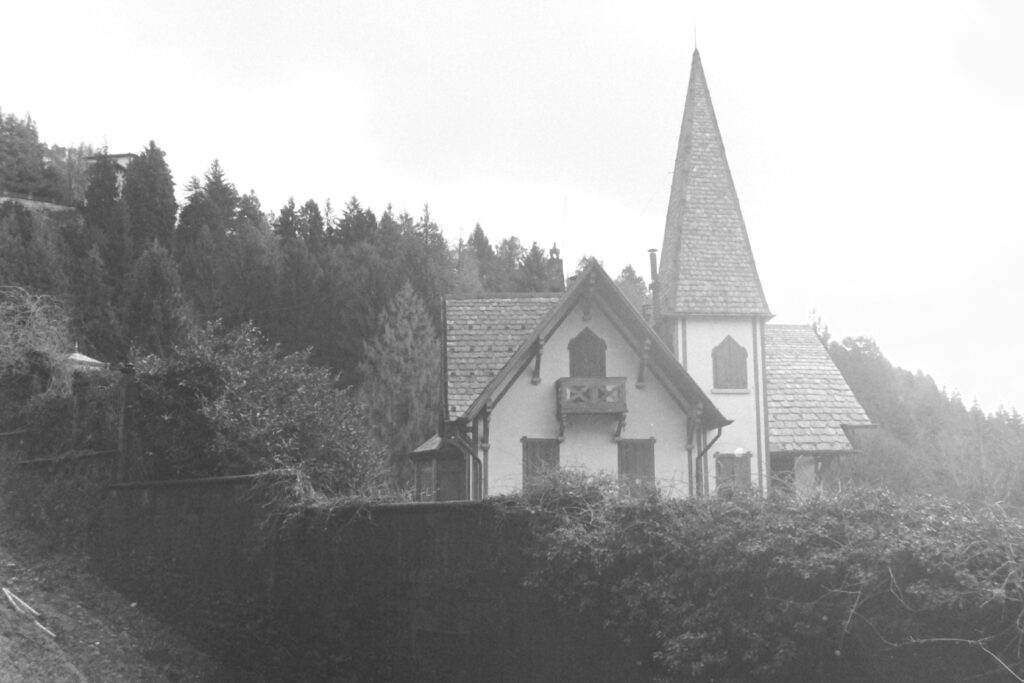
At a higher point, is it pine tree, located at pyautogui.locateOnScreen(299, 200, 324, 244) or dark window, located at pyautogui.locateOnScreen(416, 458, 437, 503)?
pine tree, located at pyautogui.locateOnScreen(299, 200, 324, 244)

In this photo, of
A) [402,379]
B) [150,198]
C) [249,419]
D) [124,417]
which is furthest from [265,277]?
[249,419]

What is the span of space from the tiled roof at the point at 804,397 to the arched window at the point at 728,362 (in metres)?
1.17

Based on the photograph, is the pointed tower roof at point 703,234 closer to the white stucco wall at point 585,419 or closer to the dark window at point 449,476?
the white stucco wall at point 585,419

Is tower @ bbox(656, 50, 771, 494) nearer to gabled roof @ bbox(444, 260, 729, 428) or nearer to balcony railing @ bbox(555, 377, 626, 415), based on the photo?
gabled roof @ bbox(444, 260, 729, 428)

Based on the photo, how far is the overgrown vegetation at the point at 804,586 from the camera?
7.86 meters

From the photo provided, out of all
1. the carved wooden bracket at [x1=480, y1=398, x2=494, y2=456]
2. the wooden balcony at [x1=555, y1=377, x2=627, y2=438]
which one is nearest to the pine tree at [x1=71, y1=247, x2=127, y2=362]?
the carved wooden bracket at [x1=480, y1=398, x2=494, y2=456]

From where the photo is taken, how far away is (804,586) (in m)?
8.83

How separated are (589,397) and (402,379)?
32.3 m

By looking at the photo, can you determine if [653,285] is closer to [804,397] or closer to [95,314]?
[804,397]

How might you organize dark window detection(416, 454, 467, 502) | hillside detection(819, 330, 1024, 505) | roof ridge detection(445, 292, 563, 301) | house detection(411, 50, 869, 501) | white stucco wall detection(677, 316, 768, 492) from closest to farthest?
house detection(411, 50, 869, 501), hillside detection(819, 330, 1024, 505), dark window detection(416, 454, 467, 502), roof ridge detection(445, 292, 563, 301), white stucco wall detection(677, 316, 768, 492)

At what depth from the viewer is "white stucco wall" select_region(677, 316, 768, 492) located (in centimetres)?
3228

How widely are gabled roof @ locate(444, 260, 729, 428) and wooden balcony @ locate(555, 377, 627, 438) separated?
1.05 m

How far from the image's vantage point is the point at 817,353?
36094mm

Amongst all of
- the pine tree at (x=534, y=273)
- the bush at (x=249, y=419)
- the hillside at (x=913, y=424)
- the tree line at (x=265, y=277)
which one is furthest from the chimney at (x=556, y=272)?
the pine tree at (x=534, y=273)
